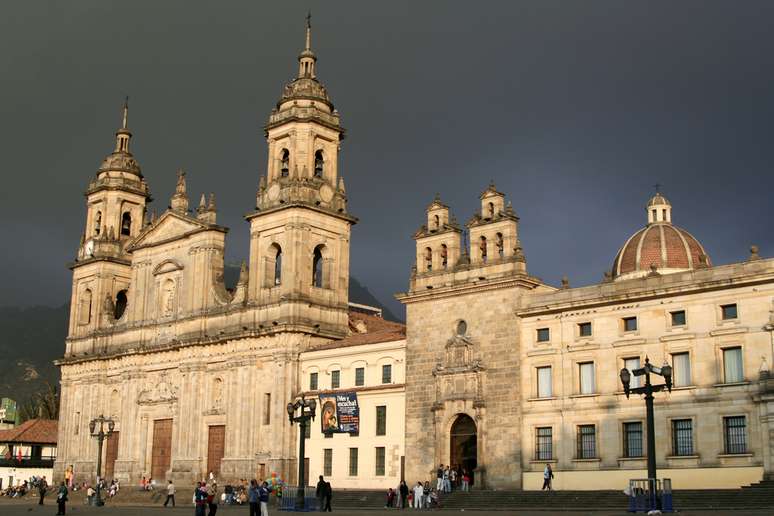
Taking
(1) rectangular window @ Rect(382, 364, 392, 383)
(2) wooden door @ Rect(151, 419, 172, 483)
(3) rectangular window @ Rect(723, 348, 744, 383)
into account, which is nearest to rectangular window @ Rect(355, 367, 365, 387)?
(1) rectangular window @ Rect(382, 364, 392, 383)

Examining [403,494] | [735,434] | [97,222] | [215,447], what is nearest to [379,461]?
[403,494]

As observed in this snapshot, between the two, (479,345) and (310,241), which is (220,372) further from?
(479,345)

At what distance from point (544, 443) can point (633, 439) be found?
4627mm

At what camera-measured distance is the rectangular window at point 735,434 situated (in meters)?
41.2

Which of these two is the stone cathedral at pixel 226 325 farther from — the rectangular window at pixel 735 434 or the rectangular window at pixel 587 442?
the rectangular window at pixel 735 434

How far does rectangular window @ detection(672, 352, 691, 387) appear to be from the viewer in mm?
43375

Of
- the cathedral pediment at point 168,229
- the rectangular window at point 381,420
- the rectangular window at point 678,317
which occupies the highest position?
the cathedral pediment at point 168,229

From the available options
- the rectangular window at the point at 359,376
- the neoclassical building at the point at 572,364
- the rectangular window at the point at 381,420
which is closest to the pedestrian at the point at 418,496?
the neoclassical building at the point at 572,364

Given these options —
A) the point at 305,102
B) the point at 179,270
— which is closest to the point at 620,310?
the point at 305,102

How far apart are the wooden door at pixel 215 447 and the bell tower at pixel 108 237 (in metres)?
18.3

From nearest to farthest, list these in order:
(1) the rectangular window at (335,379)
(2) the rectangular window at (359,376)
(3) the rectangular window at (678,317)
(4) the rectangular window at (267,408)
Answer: (3) the rectangular window at (678,317), (2) the rectangular window at (359,376), (1) the rectangular window at (335,379), (4) the rectangular window at (267,408)

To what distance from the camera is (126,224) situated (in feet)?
272

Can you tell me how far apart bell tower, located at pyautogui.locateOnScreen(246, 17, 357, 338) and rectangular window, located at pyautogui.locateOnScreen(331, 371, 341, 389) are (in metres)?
3.76

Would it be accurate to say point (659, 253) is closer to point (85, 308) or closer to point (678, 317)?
point (678, 317)
